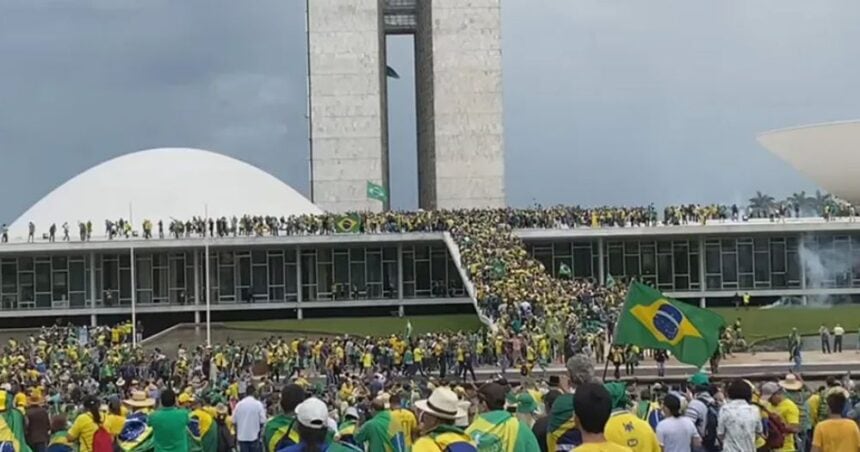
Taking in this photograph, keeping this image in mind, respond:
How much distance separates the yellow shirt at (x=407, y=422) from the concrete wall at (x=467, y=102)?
56.5 meters

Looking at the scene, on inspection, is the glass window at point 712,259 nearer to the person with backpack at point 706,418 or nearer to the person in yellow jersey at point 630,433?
the person with backpack at point 706,418

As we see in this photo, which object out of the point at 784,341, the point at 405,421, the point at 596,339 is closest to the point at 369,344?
the point at 596,339

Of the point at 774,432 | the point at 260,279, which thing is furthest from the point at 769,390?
the point at 260,279

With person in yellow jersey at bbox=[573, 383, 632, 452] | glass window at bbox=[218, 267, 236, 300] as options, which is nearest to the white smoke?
glass window at bbox=[218, 267, 236, 300]

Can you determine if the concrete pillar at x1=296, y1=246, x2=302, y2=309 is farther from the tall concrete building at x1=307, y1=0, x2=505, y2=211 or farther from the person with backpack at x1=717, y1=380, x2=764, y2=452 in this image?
the person with backpack at x1=717, y1=380, x2=764, y2=452

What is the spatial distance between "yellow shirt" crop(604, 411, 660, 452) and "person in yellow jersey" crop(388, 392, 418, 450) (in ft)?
7.24

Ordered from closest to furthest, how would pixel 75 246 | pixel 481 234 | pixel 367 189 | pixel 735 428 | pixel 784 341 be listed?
pixel 735 428
pixel 784 341
pixel 481 234
pixel 75 246
pixel 367 189

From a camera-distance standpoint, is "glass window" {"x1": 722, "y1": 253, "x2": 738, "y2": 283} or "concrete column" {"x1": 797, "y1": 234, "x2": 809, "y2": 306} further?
"glass window" {"x1": 722, "y1": 253, "x2": 738, "y2": 283}

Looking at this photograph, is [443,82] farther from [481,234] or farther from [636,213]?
[481,234]

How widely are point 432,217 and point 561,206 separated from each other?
6.14m

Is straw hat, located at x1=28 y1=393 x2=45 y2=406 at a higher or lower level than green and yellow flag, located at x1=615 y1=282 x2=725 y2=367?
lower

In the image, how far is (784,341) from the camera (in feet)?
107

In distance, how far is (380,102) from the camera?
218 ft

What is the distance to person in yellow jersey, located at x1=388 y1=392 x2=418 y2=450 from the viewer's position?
8969mm
